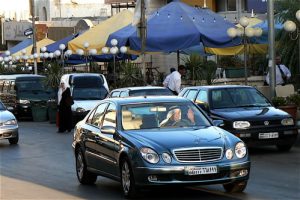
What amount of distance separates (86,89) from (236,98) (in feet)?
40.8

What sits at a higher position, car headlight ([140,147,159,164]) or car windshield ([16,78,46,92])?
car headlight ([140,147,159,164])

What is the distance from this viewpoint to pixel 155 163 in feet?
35.0

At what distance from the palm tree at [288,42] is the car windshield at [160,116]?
1751cm

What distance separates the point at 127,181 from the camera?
11.2m

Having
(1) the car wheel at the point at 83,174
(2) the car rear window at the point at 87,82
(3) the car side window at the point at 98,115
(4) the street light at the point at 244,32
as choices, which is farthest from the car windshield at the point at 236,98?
(2) the car rear window at the point at 87,82

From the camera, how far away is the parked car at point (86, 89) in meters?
28.3

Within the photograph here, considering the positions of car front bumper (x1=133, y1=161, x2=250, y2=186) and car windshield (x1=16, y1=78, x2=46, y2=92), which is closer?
car front bumper (x1=133, y1=161, x2=250, y2=186)

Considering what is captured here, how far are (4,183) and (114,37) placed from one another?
1436 cm

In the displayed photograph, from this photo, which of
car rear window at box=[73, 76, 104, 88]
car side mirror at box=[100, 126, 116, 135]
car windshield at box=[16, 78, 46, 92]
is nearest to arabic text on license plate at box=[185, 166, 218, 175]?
car side mirror at box=[100, 126, 116, 135]

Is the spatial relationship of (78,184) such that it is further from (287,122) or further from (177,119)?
(287,122)

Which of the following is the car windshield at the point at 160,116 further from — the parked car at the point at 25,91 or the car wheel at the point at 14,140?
the parked car at the point at 25,91

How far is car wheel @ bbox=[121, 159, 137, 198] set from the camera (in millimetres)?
10994

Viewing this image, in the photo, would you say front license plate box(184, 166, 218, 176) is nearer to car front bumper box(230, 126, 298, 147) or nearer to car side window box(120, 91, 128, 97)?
car front bumper box(230, 126, 298, 147)

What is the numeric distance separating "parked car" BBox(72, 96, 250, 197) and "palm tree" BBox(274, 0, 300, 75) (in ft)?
57.5
